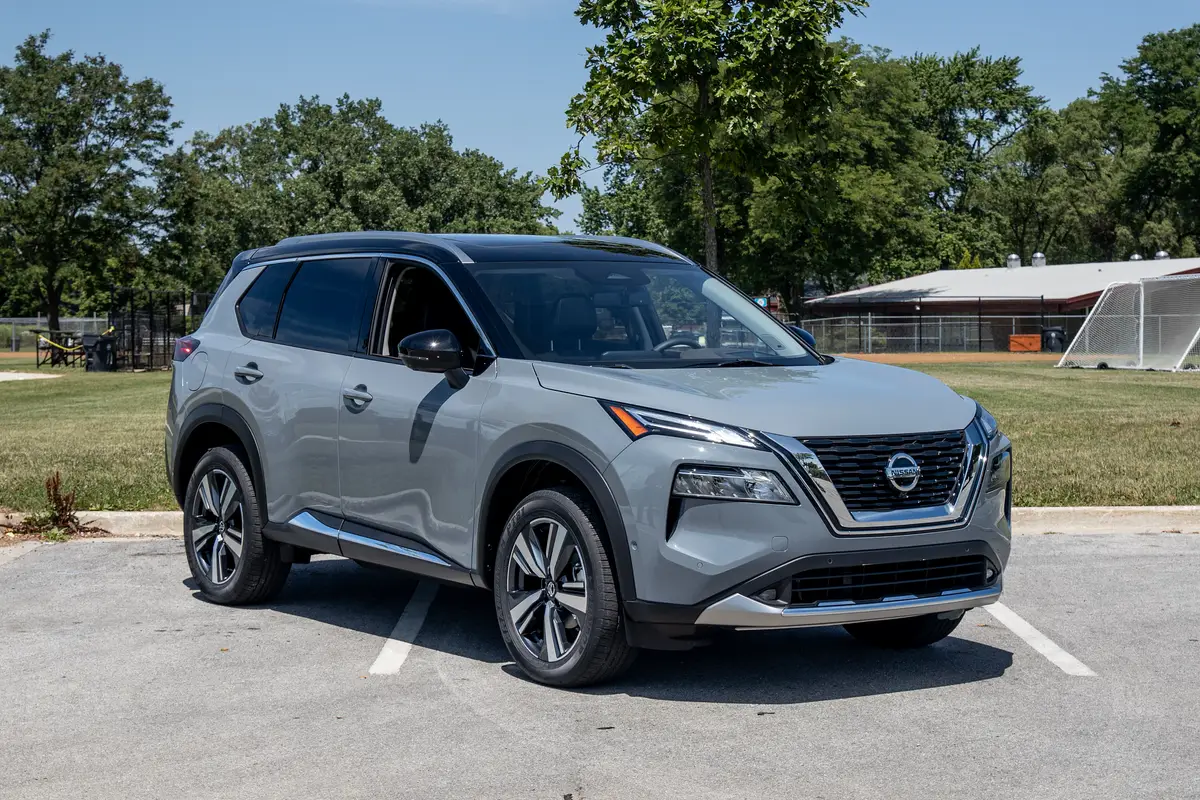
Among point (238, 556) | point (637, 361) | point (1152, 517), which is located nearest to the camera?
point (637, 361)

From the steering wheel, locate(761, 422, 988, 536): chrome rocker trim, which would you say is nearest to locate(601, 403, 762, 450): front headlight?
locate(761, 422, 988, 536): chrome rocker trim

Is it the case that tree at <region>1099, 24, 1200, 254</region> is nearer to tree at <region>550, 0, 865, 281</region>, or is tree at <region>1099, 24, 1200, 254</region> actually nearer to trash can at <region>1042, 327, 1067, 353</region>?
trash can at <region>1042, 327, 1067, 353</region>

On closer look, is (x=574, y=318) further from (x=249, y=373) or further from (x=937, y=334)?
(x=937, y=334)

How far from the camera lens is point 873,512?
5.72 m

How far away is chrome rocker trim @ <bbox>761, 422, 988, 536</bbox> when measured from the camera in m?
5.60

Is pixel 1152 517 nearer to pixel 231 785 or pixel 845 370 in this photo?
pixel 845 370

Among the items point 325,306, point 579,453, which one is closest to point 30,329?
point 325,306

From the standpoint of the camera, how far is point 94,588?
8.66 m

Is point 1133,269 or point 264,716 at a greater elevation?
point 1133,269

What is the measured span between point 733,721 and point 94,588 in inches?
179

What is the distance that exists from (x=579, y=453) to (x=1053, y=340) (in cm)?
5692

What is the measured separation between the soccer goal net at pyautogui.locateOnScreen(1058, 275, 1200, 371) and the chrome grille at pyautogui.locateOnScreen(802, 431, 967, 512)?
32.5m

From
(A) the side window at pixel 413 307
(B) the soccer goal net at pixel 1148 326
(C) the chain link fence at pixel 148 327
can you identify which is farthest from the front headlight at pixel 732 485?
(C) the chain link fence at pixel 148 327

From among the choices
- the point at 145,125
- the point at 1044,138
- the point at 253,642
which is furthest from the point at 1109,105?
the point at 253,642
